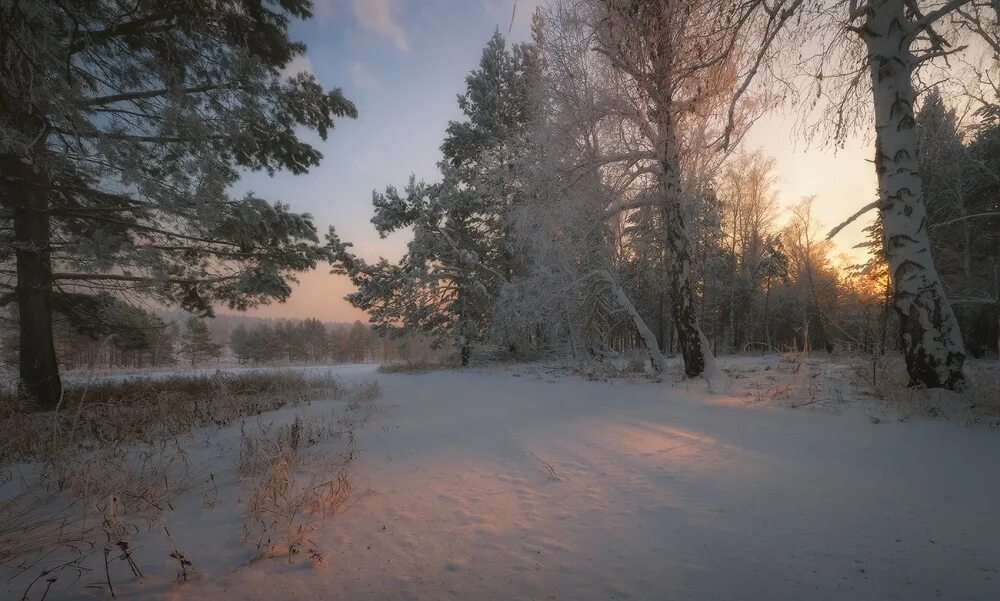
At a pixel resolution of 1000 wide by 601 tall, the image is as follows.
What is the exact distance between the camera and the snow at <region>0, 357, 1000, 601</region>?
1.79 meters

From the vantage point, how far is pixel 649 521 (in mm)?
2430

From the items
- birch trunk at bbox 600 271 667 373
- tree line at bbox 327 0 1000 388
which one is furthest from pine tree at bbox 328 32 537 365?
birch trunk at bbox 600 271 667 373

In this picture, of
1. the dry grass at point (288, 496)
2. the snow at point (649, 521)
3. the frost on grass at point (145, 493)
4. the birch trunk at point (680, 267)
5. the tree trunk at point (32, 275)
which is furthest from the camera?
the birch trunk at point (680, 267)

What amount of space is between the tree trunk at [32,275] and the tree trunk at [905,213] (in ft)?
41.1

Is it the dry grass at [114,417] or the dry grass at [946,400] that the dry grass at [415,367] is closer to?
the dry grass at [114,417]

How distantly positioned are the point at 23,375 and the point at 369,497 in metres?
7.83

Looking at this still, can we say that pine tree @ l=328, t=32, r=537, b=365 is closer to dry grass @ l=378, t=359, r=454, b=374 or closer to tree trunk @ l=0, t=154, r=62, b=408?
dry grass @ l=378, t=359, r=454, b=374

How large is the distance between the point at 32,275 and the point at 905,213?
42.6 ft

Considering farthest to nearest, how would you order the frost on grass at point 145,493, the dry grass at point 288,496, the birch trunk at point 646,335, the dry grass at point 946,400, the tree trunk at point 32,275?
1. the birch trunk at point 646,335
2. the tree trunk at point 32,275
3. the dry grass at point 946,400
4. the dry grass at point 288,496
5. the frost on grass at point 145,493

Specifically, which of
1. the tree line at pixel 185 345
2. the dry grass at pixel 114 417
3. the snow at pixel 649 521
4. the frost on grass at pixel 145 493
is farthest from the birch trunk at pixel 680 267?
the tree line at pixel 185 345

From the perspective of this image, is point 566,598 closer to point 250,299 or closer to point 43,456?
point 43,456

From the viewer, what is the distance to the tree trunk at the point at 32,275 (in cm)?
620

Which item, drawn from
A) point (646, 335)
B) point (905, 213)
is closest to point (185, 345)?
point (646, 335)

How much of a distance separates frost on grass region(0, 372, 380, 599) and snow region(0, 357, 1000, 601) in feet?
0.24
